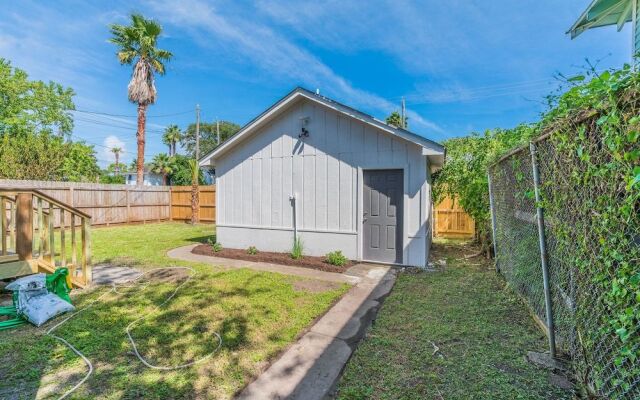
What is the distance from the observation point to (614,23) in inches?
262

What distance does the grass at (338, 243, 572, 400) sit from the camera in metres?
2.38

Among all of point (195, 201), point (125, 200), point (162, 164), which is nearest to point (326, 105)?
point (195, 201)

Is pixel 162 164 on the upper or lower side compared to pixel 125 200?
Answer: upper

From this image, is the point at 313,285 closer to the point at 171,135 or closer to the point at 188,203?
the point at 188,203

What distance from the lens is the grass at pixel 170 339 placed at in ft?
8.13

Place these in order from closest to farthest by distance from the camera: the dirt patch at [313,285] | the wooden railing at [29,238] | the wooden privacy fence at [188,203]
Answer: the wooden railing at [29,238], the dirt patch at [313,285], the wooden privacy fence at [188,203]

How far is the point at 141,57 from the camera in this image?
16.2 meters

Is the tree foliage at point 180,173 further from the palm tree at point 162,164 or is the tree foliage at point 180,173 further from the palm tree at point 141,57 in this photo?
the palm tree at point 141,57

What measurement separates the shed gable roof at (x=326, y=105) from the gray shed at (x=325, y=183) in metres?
0.02

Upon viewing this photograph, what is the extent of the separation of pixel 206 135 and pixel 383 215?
4112 centimetres

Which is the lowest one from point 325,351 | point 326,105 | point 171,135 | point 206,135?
point 325,351

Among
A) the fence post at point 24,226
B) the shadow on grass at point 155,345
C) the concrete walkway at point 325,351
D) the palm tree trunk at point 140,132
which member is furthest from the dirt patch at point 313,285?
the palm tree trunk at point 140,132

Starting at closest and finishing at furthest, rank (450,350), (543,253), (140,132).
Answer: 1. (543,253)
2. (450,350)
3. (140,132)

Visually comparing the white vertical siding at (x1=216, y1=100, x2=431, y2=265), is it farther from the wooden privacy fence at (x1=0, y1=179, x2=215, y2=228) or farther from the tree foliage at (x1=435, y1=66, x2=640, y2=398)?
the wooden privacy fence at (x1=0, y1=179, x2=215, y2=228)
